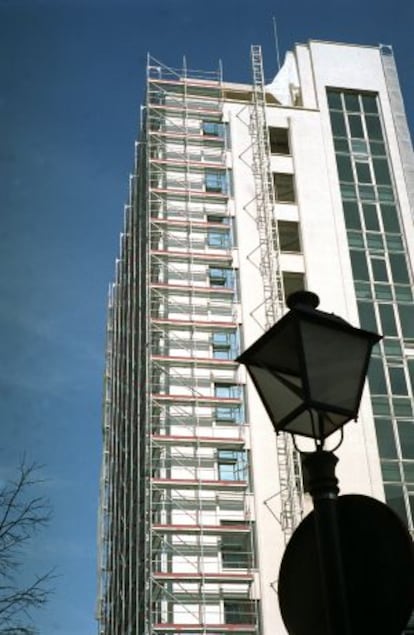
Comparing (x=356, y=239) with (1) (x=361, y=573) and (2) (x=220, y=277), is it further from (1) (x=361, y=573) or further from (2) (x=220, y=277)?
(1) (x=361, y=573)

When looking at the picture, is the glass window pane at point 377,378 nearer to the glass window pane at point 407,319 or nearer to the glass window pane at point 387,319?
the glass window pane at point 387,319

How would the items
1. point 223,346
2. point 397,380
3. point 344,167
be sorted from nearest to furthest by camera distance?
point 397,380, point 223,346, point 344,167

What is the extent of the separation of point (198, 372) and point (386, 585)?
31.0m

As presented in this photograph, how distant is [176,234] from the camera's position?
38594 millimetres

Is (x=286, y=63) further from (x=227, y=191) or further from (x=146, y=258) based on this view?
(x=146, y=258)

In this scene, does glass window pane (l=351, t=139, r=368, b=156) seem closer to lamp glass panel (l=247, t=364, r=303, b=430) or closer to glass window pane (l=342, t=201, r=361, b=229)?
glass window pane (l=342, t=201, r=361, b=229)

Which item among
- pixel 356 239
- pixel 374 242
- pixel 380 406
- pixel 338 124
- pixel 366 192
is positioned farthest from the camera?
pixel 338 124

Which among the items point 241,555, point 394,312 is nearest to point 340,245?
point 394,312

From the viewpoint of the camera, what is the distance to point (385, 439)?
33.5 metres

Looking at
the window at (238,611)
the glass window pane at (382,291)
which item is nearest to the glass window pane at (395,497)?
the window at (238,611)

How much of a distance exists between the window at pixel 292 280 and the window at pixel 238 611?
1376 cm

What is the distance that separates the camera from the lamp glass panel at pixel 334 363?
13.7 ft

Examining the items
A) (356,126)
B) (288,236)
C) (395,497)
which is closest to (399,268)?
(288,236)

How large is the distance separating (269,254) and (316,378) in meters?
33.4
